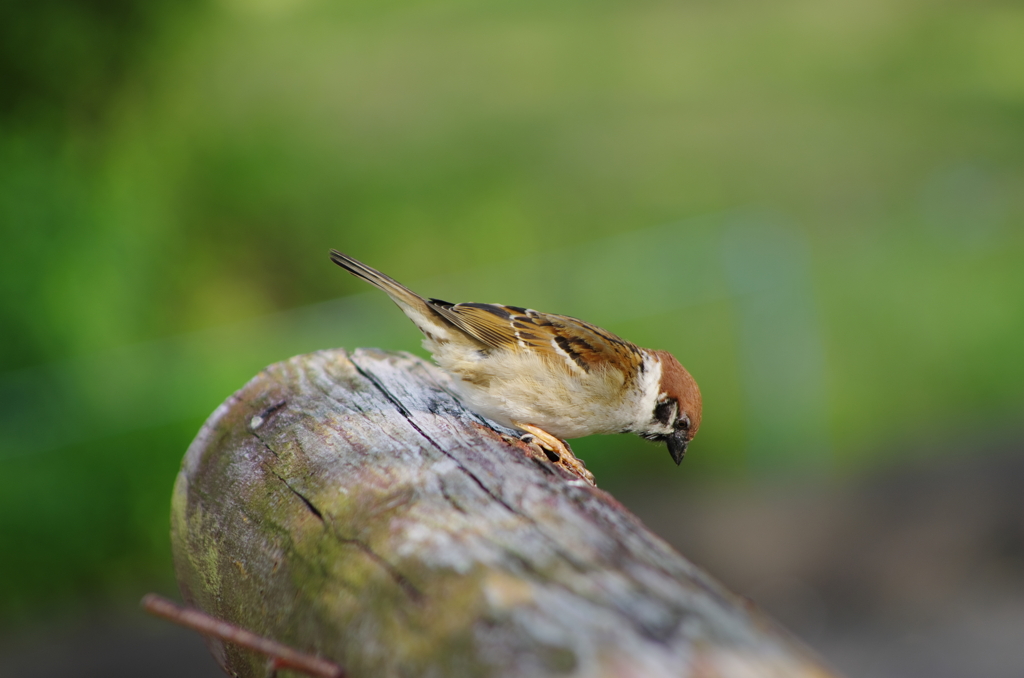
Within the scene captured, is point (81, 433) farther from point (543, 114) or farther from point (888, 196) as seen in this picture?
point (888, 196)

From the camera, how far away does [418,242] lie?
8.18m

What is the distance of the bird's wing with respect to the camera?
10.2 feet

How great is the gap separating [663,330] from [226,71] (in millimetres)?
6315

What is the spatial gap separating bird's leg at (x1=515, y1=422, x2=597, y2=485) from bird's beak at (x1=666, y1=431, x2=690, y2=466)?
37cm

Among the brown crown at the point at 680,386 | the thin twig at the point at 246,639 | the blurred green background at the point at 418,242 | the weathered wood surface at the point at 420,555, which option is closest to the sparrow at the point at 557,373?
the brown crown at the point at 680,386

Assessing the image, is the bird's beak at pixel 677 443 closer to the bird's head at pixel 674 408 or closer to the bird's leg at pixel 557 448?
the bird's head at pixel 674 408

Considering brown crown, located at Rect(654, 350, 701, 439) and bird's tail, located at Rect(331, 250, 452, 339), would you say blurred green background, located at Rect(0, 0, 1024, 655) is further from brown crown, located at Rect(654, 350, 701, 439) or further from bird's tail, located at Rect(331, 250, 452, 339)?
brown crown, located at Rect(654, 350, 701, 439)

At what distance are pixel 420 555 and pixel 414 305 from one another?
191 cm

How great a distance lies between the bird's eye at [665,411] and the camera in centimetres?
309

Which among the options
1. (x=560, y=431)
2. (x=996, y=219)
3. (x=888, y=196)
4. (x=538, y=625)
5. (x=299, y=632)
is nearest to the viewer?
(x=538, y=625)

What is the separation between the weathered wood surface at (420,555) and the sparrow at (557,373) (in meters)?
0.70

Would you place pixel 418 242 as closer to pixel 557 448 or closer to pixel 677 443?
pixel 677 443

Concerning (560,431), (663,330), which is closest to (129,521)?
(560,431)

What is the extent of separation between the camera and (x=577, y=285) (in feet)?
21.0
